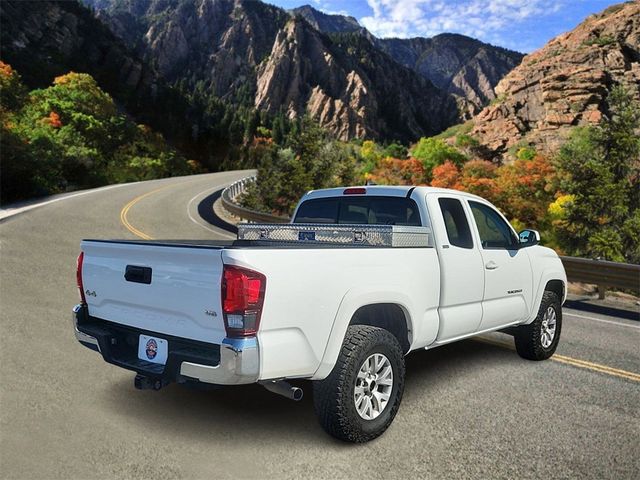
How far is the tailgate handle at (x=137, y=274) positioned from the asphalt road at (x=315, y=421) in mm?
1150

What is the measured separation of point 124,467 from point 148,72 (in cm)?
11823

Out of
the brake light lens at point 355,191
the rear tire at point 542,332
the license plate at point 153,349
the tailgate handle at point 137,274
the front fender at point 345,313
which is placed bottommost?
the rear tire at point 542,332

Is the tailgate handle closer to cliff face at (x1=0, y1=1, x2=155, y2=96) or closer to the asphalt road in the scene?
the asphalt road

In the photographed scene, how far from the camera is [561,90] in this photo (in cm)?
6506

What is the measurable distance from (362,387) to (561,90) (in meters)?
72.6

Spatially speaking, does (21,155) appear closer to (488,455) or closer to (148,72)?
(488,455)

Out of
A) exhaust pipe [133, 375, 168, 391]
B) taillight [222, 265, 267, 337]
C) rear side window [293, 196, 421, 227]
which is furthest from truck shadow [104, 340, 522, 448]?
rear side window [293, 196, 421, 227]

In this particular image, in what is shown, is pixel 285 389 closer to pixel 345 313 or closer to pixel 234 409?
pixel 345 313

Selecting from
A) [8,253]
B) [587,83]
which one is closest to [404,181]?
[587,83]

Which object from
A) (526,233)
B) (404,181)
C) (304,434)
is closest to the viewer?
(304,434)

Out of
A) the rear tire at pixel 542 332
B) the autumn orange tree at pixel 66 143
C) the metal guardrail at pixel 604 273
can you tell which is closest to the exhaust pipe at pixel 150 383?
the rear tire at pixel 542 332

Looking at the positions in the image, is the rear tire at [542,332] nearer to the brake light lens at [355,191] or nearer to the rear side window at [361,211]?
the rear side window at [361,211]

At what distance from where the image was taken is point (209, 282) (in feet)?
9.80

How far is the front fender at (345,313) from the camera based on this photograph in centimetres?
330
